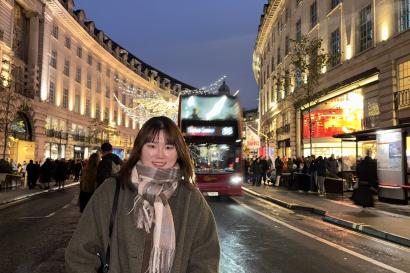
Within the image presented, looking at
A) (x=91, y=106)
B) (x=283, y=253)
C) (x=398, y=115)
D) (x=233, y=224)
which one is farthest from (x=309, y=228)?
(x=91, y=106)

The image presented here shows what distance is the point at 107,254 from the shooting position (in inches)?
96.7

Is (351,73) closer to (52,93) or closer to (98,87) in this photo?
(52,93)

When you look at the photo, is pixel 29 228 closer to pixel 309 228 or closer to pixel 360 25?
pixel 309 228

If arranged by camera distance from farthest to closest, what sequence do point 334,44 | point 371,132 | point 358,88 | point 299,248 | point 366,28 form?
point 334,44 < point 358,88 < point 366,28 < point 371,132 < point 299,248

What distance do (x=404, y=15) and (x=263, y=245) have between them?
1746 cm

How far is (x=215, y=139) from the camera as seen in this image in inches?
763

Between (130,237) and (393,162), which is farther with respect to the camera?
(393,162)

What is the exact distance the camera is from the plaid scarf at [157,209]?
2.37 meters

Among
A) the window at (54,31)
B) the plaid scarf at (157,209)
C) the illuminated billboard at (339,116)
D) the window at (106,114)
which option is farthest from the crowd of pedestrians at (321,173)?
the window at (106,114)

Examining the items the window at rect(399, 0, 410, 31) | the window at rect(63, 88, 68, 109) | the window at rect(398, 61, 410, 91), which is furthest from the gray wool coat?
the window at rect(63, 88, 68, 109)

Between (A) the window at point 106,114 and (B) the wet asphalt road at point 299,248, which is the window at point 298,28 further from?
(A) the window at point 106,114

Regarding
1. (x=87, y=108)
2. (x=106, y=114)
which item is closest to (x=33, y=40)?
(x=87, y=108)

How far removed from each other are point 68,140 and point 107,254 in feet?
166

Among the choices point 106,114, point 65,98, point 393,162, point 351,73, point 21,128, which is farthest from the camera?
point 106,114
